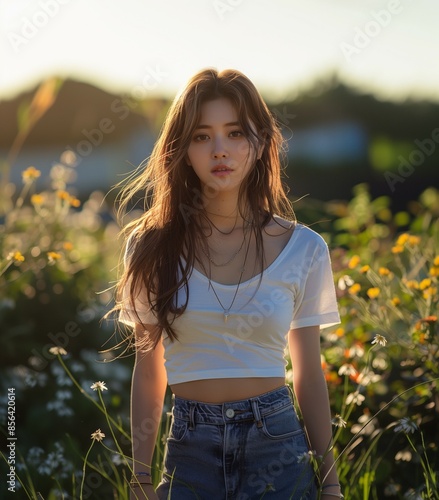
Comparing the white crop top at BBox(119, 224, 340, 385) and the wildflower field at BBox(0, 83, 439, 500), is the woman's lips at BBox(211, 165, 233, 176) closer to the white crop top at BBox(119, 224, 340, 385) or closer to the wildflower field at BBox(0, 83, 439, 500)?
the white crop top at BBox(119, 224, 340, 385)

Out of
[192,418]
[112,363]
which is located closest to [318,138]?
[112,363]

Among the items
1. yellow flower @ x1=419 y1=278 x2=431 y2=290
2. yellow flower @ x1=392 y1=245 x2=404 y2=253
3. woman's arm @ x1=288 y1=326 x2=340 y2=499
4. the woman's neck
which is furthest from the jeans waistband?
yellow flower @ x1=392 y1=245 x2=404 y2=253

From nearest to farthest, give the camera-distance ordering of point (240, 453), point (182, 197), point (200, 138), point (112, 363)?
point (240, 453) < point (200, 138) < point (182, 197) < point (112, 363)

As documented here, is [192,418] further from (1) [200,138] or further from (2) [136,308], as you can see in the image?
(1) [200,138]

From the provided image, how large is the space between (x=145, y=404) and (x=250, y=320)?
0.43 metres

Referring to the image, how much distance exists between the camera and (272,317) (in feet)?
7.47

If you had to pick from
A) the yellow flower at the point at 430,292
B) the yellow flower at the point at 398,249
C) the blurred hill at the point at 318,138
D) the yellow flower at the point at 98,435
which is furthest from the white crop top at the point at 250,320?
the blurred hill at the point at 318,138

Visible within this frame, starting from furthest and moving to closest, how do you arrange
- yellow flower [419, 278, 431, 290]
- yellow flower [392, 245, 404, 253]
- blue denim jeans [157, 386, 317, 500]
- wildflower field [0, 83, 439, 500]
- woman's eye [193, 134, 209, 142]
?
yellow flower [392, 245, 404, 253] → yellow flower [419, 278, 431, 290] → wildflower field [0, 83, 439, 500] → woman's eye [193, 134, 209, 142] → blue denim jeans [157, 386, 317, 500]

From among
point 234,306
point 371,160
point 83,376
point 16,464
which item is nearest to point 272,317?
point 234,306

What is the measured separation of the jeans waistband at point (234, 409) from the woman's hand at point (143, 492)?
9.9 inches

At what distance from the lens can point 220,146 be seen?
2.36 meters

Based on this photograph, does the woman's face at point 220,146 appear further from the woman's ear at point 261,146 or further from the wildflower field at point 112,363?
the wildflower field at point 112,363

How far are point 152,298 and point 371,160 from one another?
877cm

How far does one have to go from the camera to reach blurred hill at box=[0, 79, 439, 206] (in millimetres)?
10336
